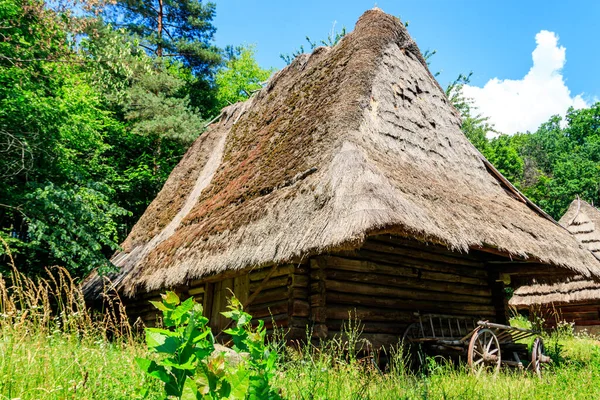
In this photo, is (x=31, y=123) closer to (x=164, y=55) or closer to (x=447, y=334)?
(x=447, y=334)

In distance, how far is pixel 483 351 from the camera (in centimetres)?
588

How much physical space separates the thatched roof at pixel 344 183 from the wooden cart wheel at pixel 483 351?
1237 millimetres

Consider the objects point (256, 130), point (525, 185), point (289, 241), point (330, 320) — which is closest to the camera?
point (289, 241)

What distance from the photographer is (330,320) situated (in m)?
5.97

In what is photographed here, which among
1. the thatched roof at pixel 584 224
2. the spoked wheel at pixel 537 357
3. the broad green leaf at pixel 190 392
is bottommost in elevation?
the spoked wheel at pixel 537 357

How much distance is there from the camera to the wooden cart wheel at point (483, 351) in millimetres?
5625

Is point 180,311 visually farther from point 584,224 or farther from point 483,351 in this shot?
point 584,224

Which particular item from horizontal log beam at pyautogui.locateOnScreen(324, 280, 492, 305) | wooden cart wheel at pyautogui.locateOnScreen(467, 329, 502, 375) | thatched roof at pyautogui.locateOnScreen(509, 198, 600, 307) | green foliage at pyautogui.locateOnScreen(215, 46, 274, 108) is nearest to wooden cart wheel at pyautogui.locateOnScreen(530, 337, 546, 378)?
wooden cart wheel at pyautogui.locateOnScreen(467, 329, 502, 375)

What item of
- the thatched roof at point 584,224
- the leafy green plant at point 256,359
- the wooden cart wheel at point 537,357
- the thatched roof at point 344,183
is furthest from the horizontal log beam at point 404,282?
the thatched roof at point 584,224

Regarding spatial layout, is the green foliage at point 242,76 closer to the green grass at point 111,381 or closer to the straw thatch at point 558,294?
the straw thatch at point 558,294

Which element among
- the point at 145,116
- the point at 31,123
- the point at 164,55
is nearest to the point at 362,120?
the point at 31,123

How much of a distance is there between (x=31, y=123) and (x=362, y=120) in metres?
6.92

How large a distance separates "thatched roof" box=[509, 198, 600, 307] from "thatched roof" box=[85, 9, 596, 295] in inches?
227

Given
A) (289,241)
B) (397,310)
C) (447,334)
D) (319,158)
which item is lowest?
(447,334)
